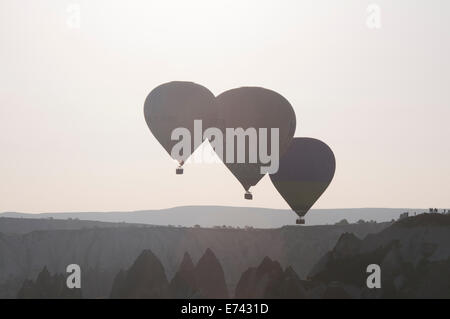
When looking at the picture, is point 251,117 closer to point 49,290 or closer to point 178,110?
point 178,110

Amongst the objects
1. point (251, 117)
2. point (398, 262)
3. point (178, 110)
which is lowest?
point (398, 262)

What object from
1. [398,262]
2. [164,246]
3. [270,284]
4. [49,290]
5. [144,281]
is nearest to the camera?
[270,284]

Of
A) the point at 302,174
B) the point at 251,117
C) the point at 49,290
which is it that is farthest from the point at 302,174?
the point at 49,290

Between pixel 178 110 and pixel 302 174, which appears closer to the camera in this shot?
pixel 178 110

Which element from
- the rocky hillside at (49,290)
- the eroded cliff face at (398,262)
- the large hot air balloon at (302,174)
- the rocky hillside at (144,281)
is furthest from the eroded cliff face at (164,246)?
the large hot air balloon at (302,174)
